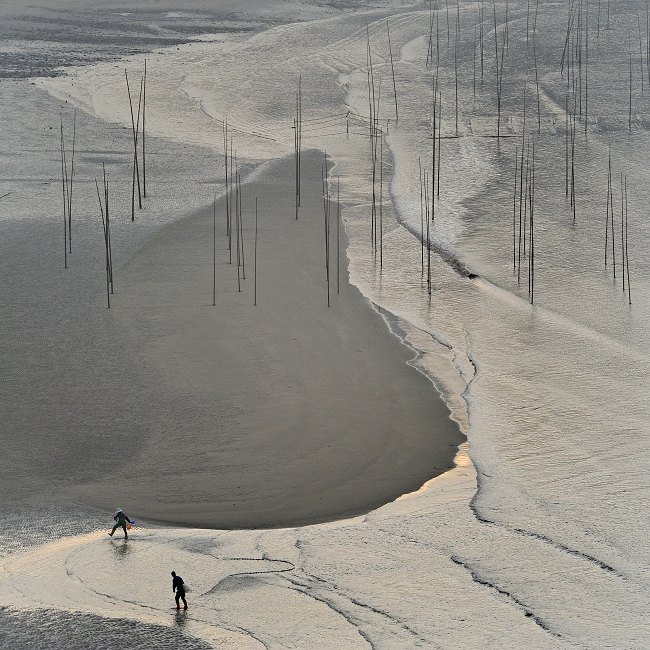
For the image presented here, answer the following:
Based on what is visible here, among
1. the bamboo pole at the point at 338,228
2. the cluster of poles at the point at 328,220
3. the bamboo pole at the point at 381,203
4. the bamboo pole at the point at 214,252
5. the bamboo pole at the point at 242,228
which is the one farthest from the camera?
the bamboo pole at the point at 381,203

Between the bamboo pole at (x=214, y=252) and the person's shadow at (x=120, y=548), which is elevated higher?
the bamboo pole at (x=214, y=252)

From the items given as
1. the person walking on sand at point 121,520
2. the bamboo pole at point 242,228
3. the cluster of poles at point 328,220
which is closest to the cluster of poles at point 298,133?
the cluster of poles at point 328,220

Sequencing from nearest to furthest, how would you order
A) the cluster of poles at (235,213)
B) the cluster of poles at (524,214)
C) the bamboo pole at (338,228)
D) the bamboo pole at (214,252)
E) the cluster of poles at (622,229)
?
the bamboo pole at (214,252) → the cluster of poles at (622,229) → the cluster of poles at (524,214) → the bamboo pole at (338,228) → the cluster of poles at (235,213)

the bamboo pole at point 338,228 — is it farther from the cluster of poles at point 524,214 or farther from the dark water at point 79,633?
the dark water at point 79,633

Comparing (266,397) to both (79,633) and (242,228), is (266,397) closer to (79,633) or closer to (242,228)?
(79,633)

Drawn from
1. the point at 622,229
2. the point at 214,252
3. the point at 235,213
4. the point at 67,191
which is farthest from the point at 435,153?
the point at 67,191

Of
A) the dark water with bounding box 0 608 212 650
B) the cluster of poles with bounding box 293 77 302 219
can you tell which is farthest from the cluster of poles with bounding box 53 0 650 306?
the dark water with bounding box 0 608 212 650

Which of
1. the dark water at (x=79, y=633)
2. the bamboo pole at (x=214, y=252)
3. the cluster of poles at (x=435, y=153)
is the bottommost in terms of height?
the dark water at (x=79, y=633)

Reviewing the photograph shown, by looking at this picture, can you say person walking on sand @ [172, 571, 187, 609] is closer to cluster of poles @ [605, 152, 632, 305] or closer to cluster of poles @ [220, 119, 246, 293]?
cluster of poles @ [220, 119, 246, 293]

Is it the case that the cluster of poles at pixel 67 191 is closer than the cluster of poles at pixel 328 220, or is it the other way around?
the cluster of poles at pixel 328 220

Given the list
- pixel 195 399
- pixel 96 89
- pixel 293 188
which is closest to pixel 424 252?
pixel 293 188
